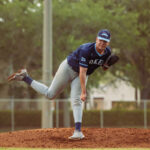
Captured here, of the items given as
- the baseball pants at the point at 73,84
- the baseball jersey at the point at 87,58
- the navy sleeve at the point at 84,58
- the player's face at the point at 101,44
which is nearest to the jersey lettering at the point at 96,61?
the baseball jersey at the point at 87,58

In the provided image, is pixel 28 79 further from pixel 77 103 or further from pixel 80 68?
pixel 80 68

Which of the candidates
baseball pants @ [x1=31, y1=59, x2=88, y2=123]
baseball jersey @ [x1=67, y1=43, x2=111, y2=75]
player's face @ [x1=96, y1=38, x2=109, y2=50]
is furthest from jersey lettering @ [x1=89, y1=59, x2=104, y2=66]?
baseball pants @ [x1=31, y1=59, x2=88, y2=123]

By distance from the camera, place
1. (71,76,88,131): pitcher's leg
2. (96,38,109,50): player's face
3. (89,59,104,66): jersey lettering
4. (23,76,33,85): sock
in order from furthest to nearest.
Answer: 1. (23,76,33,85): sock
2. (71,76,88,131): pitcher's leg
3. (89,59,104,66): jersey lettering
4. (96,38,109,50): player's face

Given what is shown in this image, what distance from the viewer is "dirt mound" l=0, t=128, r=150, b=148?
7.51m

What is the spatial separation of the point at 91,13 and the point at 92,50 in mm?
17345

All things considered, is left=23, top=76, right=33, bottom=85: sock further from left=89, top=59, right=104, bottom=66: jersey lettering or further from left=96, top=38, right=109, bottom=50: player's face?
left=96, top=38, right=109, bottom=50: player's face

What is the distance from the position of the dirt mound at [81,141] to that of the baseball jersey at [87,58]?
1.41m

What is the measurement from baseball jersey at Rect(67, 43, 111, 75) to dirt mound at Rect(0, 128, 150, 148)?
141cm

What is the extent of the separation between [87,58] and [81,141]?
Answer: 5.30 ft

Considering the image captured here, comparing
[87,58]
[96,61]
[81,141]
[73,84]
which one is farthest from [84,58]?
[81,141]

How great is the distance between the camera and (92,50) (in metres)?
7.57

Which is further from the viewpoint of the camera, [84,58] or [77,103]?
[77,103]

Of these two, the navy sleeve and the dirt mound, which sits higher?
the navy sleeve

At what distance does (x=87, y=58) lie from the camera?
7520 millimetres
